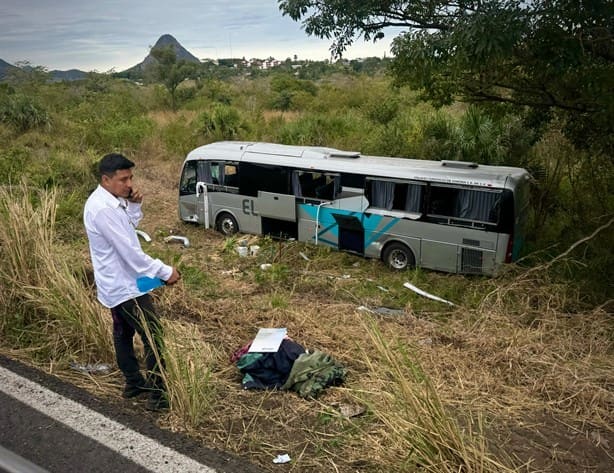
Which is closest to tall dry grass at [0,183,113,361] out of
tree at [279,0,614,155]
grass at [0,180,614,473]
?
grass at [0,180,614,473]

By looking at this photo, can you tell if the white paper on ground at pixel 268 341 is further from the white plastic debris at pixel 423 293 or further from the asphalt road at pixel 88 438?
the white plastic debris at pixel 423 293

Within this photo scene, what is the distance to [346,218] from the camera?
10.1 m

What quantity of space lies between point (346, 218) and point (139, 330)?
6809 millimetres

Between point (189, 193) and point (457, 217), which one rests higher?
point (457, 217)

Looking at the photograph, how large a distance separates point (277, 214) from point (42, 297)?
662 cm

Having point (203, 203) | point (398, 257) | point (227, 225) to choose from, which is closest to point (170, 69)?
point (203, 203)

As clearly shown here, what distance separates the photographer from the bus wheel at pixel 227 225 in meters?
11.9

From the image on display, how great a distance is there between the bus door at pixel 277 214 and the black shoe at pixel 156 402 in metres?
7.29

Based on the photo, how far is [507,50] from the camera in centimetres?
572

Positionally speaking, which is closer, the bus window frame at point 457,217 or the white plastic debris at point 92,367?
the white plastic debris at point 92,367

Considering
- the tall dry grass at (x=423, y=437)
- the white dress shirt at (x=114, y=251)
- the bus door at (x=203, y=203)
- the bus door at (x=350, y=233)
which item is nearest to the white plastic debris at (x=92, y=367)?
the white dress shirt at (x=114, y=251)

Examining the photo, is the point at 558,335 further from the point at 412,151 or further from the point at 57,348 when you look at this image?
the point at 412,151

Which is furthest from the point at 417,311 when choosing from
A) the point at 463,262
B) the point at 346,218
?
the point at 346,218

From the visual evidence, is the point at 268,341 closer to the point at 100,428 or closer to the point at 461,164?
the point at 100,428
